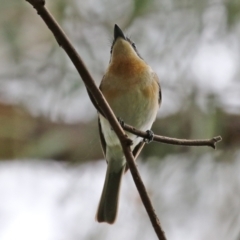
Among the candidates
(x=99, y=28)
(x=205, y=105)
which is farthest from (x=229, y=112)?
(x=99, y=28)

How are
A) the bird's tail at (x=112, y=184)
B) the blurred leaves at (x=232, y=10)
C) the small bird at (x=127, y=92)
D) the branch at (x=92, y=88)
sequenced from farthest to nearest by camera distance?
1. the blurred leaves at (x=232, y=10)
2. the bird's tail at (x=112, y=184)
3. the small bird at (x=127, y=92)
4. the branch at (x=92, y=88)

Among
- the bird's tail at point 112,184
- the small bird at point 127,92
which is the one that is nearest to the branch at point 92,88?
the small bird at point 127,92

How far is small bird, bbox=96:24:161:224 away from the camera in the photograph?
6.87 ft

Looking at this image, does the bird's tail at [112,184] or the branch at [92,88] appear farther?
the bird's tail at [112,184]

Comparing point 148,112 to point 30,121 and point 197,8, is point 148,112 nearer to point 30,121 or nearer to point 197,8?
point 197,8

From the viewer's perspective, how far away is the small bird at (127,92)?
209 cm

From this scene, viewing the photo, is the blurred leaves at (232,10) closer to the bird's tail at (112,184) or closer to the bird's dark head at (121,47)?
the bird's dark head at (121,47)

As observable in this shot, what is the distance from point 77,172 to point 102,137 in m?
0.59

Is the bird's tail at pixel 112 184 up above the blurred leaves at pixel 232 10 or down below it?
below

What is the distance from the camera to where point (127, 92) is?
2088 mm

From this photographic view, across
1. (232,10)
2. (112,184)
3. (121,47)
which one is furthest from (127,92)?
(232,10)

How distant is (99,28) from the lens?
285 centimetres

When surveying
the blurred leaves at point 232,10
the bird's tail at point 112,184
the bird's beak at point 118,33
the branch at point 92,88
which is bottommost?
the branch at point 92,88

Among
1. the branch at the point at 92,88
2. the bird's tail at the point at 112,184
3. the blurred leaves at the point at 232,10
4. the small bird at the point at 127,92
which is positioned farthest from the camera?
the blurred leaves at the point at 232,10
